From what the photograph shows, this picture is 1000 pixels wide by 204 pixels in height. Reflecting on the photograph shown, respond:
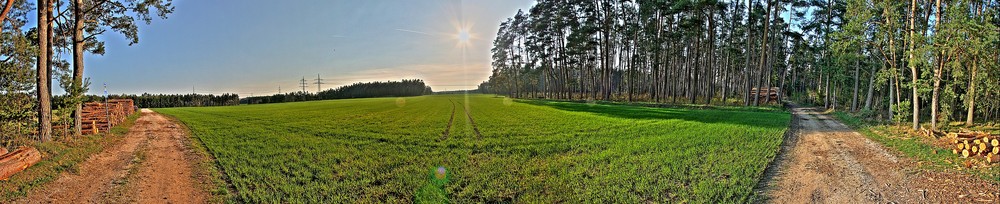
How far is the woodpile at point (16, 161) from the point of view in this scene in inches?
288

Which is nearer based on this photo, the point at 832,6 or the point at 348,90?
the point at 832,6

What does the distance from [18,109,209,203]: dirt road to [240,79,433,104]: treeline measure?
71.0m

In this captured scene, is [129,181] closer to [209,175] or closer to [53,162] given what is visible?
[209,175]

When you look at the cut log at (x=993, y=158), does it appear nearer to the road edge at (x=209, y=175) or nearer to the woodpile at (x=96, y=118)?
the road edge at (x=209, y=175)

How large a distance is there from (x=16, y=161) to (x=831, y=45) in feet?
69.1

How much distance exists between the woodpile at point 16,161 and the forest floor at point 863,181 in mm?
12407

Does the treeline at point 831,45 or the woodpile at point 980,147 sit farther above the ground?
the treeline at point 831,45

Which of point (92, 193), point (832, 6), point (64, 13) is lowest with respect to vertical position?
point (92, 193)

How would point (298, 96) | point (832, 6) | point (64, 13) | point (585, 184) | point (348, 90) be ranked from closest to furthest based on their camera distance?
1. point (585, 184)
2. point (64, 13)
3. point (832, 6)
4. point (298, 96)
5. point (348, 90)

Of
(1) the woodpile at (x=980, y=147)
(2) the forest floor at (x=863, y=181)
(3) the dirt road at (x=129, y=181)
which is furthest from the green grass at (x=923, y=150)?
(3) the dirt road at (x=129, y=181)

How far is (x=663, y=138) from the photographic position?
10.9 metres

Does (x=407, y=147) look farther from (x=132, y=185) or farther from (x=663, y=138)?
(x=663, y=138)

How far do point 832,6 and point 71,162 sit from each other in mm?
36268

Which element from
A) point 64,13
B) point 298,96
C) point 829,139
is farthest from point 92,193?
point 298,96
